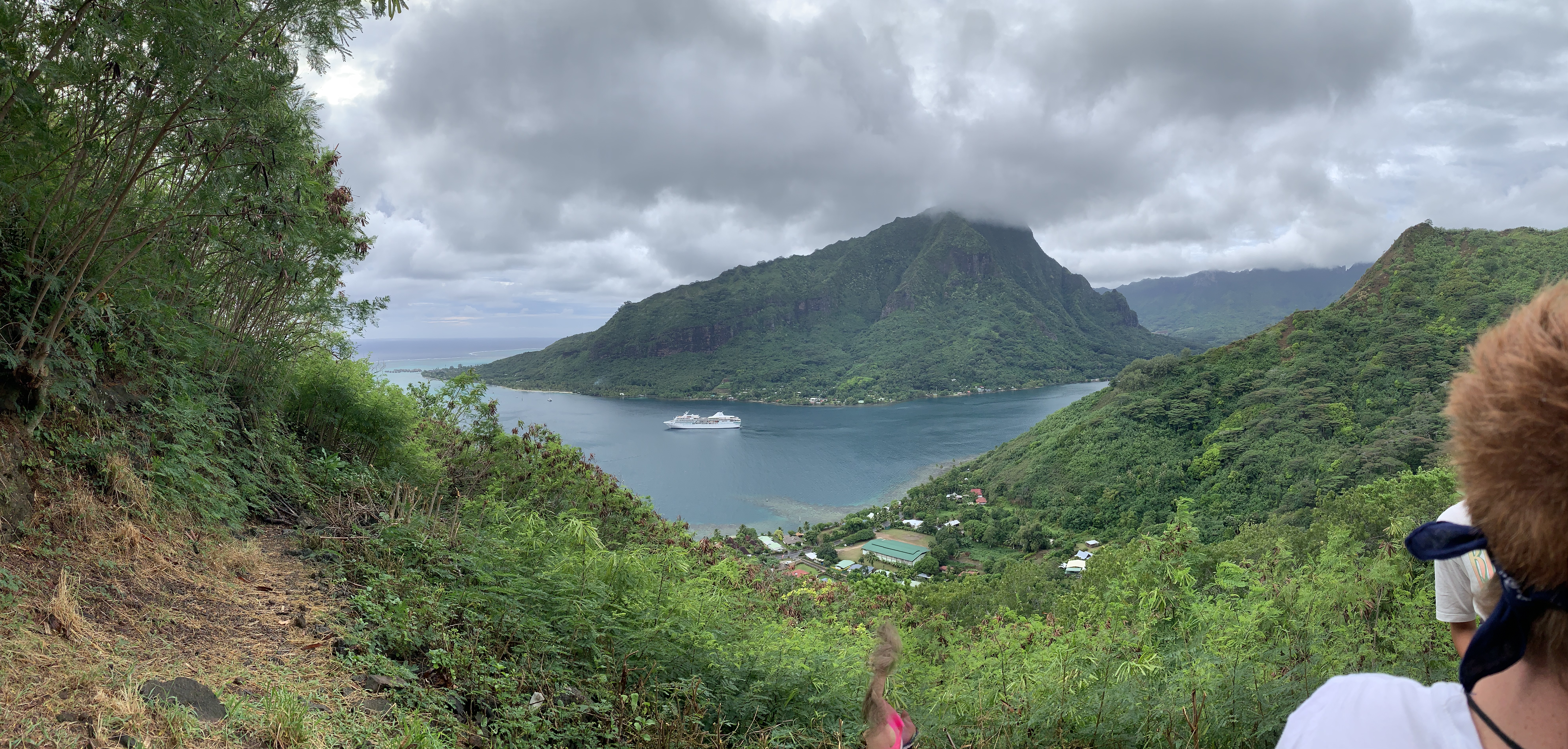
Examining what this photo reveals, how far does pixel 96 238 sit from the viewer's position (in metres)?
3.33

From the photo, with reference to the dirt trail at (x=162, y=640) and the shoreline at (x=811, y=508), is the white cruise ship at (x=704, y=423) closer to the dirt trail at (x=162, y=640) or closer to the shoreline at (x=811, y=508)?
the shoreline at (x=811, y=508)

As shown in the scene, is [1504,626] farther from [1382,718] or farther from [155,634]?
[155,634]

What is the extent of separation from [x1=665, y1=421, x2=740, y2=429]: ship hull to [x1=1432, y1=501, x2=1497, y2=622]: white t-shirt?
4860 centimetres

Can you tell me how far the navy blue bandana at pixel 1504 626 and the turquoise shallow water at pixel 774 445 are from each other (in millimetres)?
21996

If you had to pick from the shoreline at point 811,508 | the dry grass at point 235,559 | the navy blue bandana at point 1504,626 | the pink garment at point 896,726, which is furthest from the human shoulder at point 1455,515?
the shoreline at point 811,508

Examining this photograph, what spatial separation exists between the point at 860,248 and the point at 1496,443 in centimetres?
13461

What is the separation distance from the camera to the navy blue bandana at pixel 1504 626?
58cm

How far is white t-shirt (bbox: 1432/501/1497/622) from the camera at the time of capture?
4.16 ft

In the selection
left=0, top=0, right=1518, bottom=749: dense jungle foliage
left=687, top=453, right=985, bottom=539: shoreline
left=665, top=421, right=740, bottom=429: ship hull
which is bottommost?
left=687, top=453, right=985, bottom=539: shoreline

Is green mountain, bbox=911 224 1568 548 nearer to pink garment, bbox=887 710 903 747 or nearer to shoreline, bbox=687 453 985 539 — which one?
shoreline, bbox=687 453 985 539

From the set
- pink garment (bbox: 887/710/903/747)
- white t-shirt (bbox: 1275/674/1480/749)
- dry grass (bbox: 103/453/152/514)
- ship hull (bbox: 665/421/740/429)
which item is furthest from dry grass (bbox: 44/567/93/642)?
ship hull (bbox: 665/421/740/429)

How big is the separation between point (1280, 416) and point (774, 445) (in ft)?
95.7

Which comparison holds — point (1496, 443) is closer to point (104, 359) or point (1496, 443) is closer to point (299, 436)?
point (104, 359)

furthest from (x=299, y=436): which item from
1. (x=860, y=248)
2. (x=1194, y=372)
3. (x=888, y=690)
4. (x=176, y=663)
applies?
(x=860, y=248)
